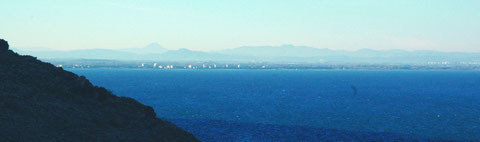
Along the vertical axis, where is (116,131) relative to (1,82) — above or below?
below

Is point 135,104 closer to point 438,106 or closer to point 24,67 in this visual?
point 24,67

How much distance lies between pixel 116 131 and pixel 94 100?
6.17 meters

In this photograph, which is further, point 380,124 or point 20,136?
point 380,124

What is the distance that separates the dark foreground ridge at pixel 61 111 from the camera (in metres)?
26.8

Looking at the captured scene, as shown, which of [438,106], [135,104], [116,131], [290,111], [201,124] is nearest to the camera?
[116,131]

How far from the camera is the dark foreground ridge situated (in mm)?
26750

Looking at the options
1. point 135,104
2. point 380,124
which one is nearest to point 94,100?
point 135,104

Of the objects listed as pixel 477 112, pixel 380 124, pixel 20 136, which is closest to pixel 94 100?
pixel 20 136

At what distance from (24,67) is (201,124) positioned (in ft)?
87.5

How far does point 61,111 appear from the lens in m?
30.2

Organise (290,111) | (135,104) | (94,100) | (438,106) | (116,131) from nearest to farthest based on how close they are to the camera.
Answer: (116,131)
(94,100)
(135,104)
(290,111)
(438,106)

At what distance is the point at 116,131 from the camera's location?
3042cm

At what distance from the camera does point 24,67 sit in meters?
36.5

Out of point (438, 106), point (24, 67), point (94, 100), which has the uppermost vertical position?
point (24, 67)
